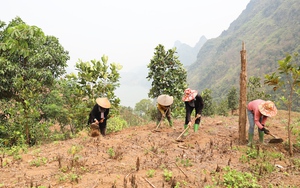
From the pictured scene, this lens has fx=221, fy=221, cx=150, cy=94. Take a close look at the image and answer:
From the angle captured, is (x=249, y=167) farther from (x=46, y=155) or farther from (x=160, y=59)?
(x=160, y=59)

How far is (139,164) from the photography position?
16.6 feet

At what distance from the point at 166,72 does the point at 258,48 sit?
117 m

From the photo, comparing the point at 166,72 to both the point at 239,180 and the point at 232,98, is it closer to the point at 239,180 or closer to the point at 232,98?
the point at 239,180

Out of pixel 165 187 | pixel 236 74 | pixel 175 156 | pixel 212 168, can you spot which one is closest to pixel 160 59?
pixel 175 156

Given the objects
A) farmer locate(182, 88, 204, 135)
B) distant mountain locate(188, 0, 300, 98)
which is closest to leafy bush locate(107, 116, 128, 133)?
farmer locate(182, 88, 204, 135)

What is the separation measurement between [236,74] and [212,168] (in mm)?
105700

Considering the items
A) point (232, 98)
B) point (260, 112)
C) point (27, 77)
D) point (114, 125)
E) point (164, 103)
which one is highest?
point (232, 98)

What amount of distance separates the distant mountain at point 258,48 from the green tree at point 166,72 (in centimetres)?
5019

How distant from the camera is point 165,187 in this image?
414 centimetres

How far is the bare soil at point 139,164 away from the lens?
14.3 feet

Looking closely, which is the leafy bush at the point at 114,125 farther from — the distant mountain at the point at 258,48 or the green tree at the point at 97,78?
the distant mountain at the point at 258,48

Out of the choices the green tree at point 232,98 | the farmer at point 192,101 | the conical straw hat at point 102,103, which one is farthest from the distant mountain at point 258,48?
the conical straw hat at point 102,103

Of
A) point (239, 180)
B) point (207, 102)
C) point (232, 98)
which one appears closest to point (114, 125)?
point (239, 180)

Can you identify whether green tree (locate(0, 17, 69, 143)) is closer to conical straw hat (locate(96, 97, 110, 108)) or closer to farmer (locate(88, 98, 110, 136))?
farmer (locate(88, 98, 110, 136))
